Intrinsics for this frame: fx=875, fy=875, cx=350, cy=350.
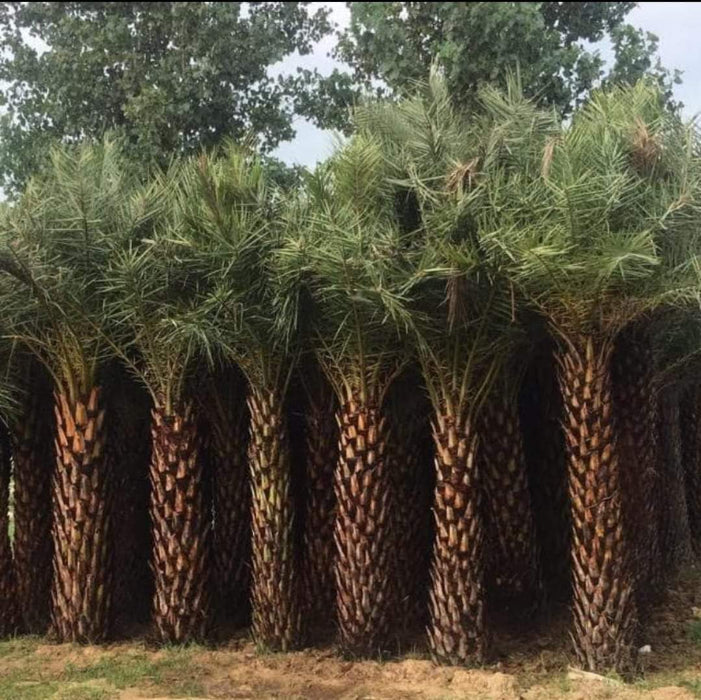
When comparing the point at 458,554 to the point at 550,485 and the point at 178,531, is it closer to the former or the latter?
the point at 550,485

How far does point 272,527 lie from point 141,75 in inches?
272

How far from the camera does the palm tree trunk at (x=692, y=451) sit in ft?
37.2

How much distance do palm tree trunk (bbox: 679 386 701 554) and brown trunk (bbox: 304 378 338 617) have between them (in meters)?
5.89

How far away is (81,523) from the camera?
740 cm

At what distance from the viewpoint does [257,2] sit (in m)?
12.0

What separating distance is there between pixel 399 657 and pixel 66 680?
255 cm

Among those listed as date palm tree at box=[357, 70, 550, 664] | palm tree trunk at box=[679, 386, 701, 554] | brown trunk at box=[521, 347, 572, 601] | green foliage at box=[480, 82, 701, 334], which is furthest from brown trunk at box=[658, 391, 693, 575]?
green foliage at box=[480, 82, 701, 334]

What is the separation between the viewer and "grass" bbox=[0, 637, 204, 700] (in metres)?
6.36

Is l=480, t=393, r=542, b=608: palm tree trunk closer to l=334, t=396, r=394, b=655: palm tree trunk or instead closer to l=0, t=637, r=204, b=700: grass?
l=334, t=396, r=394, b=655: palm tree trunk

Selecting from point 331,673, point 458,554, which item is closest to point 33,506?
point 331,673

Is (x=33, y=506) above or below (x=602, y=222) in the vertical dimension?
below

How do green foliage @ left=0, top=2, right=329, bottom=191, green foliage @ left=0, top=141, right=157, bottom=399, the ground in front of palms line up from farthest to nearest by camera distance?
green foliage @ left=0, top=2, right=329, bottom=191
green foliage @ left=0, top=141, right=157, bottom=399
the ground in front of palms

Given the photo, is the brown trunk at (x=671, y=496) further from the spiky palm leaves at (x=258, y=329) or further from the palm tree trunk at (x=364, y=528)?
the spiky palm leaves at (x=258, y=329)

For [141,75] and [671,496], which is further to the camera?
[141,75]
